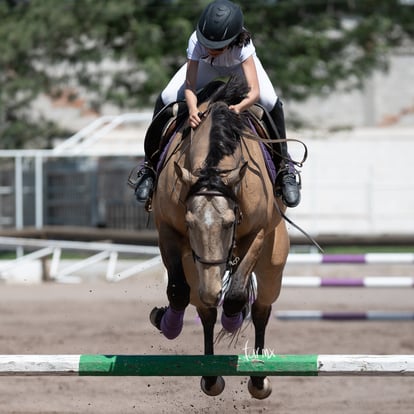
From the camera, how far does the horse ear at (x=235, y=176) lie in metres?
4.64

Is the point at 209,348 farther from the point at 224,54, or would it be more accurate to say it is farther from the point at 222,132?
the point at 224,54

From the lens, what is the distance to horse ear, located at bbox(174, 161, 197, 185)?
15.3ft

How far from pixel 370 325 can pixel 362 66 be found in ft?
33.3

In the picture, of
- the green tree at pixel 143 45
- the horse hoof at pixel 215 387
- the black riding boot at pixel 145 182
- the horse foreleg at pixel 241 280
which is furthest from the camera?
the green tree at pixel 143 45

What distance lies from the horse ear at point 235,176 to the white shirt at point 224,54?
85 centimetres

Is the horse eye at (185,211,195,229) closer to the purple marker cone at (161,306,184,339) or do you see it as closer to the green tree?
the purple marker cone at (161,306,184,339)

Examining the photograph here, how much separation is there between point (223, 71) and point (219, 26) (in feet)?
1.53

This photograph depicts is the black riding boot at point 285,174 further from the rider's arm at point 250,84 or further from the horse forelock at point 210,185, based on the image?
the horse forelock at point 210,185

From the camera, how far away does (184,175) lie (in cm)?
469

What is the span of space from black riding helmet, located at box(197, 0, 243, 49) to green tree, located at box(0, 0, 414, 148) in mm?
13596

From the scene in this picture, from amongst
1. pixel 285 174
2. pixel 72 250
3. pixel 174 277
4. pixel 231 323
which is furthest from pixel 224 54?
pixel 72 250

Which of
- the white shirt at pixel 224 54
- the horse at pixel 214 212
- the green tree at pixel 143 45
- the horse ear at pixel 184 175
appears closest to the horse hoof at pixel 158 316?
the horse at pixel 214 212

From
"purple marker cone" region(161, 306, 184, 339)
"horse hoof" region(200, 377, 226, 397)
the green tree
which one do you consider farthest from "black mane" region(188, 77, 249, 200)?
the green tree

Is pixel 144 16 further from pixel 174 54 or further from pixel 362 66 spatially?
pixel 362 66
